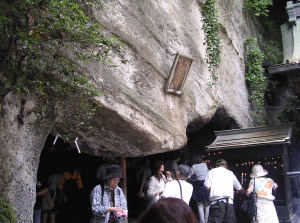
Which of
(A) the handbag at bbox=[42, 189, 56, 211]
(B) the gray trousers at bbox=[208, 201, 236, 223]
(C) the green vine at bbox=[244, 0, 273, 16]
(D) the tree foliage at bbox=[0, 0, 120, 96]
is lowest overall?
(B) the gray trousers at bbox=[208, 201, 236, 223]

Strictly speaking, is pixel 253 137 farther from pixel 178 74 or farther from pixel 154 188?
pixel 154 188

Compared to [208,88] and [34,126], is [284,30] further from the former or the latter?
[34,126]

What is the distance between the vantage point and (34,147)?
194 inches

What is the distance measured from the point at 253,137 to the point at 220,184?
8.87 feet

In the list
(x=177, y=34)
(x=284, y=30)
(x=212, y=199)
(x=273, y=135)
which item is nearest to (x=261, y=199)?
Result: (x=212, y=199)

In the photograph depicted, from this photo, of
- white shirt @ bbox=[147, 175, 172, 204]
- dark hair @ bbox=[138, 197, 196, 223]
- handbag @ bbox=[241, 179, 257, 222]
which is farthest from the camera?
white shirt @ bbox=[147, 175, 172, 204]

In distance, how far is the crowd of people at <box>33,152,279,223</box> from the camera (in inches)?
213

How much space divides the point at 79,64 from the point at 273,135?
5607mm

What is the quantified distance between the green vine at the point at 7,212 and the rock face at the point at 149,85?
1730 millimetres

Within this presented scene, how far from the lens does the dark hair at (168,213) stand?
1.96m

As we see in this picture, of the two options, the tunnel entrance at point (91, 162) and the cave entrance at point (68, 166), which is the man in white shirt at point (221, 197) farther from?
the cave entrance at point (68, 166)

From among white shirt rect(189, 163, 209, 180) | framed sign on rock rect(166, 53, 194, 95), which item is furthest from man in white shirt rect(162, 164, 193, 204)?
framed sign on rock rect(166, 53, 194, 95)

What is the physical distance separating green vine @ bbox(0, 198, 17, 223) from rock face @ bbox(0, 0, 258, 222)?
133mm

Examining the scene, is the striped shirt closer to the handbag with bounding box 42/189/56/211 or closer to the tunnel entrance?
the handbag with bounding box 42/189/56/211
